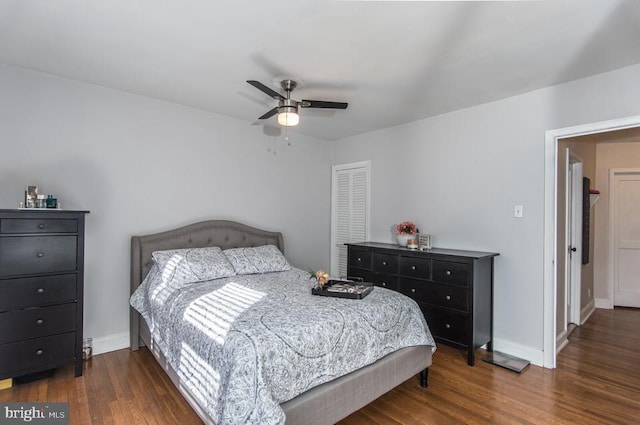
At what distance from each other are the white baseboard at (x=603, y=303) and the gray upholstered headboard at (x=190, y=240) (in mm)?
4860

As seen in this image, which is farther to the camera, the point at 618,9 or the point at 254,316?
the point at 254,316

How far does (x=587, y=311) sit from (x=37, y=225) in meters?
6.33

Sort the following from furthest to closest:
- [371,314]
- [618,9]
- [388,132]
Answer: [388,132]
[371,314]
[618,9]

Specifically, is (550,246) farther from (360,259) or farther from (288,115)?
(288,115)

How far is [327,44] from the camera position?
228cm

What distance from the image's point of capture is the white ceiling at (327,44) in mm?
1906

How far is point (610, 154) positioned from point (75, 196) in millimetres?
7042

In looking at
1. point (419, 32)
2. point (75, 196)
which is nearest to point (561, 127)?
point (419, 32)

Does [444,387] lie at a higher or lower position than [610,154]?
lower

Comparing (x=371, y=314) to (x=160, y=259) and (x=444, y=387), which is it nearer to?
(x=444, y=387)

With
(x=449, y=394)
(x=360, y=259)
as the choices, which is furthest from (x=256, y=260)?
(x=449, y=394)

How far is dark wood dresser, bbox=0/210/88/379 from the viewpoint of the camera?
7.82 feet

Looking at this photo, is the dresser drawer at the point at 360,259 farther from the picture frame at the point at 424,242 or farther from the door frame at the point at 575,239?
the door frame at the point at 575,239

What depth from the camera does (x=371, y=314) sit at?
221 centimetres
